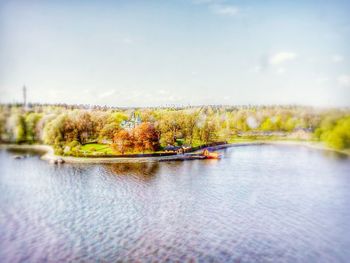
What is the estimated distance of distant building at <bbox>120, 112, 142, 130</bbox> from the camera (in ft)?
45.0

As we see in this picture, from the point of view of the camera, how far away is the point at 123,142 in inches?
548

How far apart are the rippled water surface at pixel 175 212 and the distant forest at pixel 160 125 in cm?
117

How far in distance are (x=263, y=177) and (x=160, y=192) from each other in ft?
11.4

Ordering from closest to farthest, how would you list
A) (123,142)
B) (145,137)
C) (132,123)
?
1. (123,142)
2. (132,123)
3. (145,137)

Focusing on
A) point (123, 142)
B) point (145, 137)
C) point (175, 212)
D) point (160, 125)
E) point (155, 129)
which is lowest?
point (175, 212)

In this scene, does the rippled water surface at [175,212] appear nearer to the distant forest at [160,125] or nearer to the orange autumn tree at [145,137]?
the distant forest at [160,125]

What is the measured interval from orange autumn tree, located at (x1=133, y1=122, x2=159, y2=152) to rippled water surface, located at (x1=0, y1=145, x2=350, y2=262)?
1686 millimetres

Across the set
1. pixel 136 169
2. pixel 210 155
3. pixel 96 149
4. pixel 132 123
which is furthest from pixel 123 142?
pixel 210 155

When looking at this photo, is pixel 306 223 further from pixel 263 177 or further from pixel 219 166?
pixel 219 166

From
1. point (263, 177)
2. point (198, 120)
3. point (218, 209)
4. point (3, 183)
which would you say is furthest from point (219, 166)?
point (3, 183)

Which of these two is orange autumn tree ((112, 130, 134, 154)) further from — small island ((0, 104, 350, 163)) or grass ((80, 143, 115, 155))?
→ grass ((80, 143, 115, 155))

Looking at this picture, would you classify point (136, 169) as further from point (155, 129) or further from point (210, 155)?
point (210, 155)

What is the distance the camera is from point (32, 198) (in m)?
8.71

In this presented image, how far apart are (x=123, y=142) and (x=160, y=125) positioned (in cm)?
185
